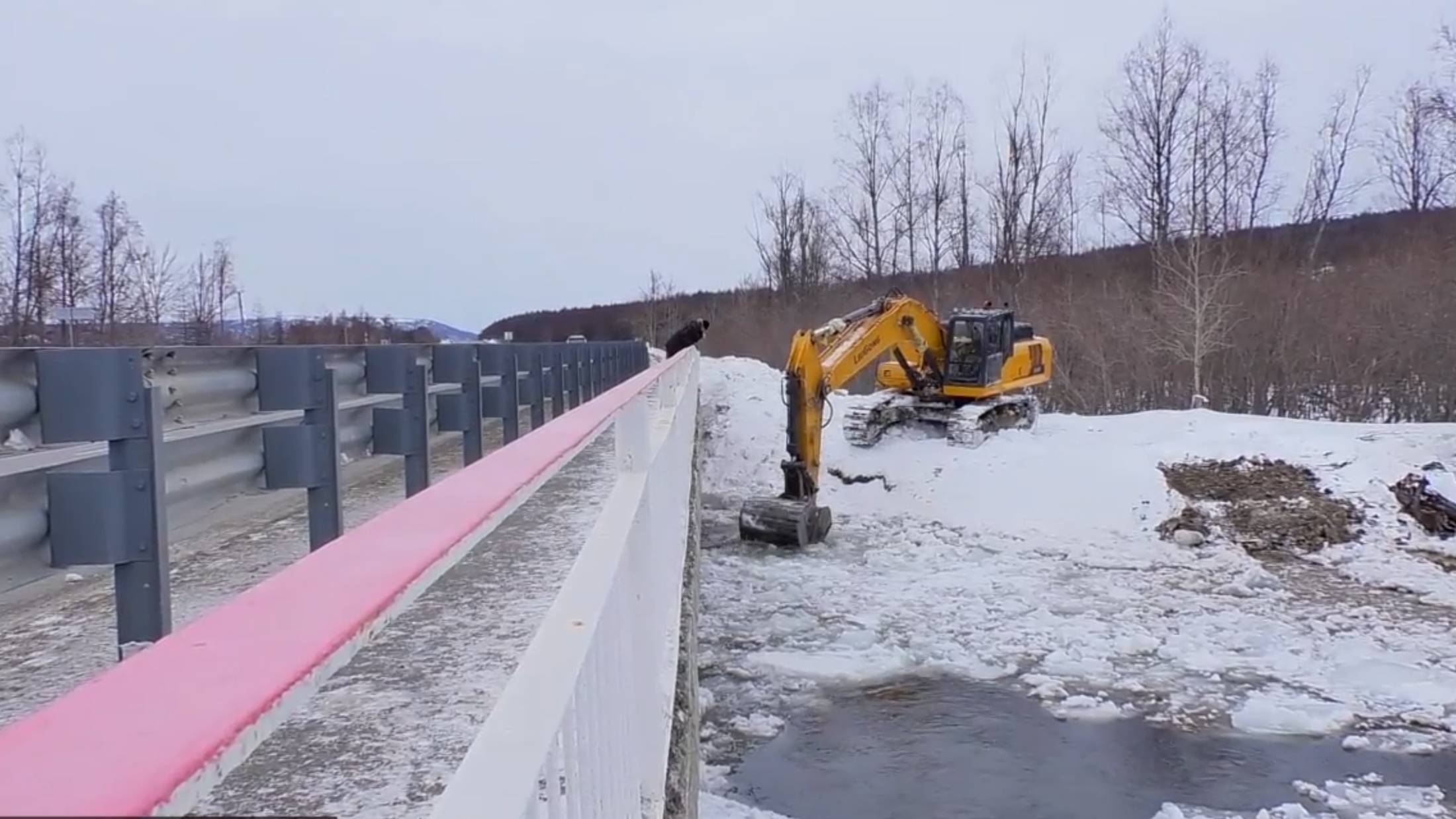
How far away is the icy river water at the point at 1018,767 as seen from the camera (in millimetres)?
7020

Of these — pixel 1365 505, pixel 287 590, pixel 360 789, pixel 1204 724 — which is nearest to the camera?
pixel 287 590

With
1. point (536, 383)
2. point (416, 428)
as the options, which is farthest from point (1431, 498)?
point (416, 428)

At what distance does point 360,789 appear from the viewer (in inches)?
114

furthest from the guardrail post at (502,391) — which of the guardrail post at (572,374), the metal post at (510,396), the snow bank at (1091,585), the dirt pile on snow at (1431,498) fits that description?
the dirt pile on snow at (1431,498)

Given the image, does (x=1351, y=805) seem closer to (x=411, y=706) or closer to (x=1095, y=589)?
(x=1095, y=589)

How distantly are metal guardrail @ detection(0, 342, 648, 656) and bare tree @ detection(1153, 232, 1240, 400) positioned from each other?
2365 centimetres

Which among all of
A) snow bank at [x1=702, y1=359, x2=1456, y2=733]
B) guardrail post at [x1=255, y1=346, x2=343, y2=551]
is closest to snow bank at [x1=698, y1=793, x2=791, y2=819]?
snow bank at [x1=702, y1=359, x2=1456, y2=733]

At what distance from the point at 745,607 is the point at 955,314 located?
882 centimetres

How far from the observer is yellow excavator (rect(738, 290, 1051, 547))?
14.2 m

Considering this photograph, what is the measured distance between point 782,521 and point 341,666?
524 inches

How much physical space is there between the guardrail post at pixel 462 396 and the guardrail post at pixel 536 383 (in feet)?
9.60

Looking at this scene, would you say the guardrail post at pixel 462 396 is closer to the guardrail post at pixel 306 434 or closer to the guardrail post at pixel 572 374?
the guardrail post at pixel 306 434

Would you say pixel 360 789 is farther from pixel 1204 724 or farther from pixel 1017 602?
pixel 1017 602

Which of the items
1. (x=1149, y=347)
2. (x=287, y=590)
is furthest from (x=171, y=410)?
(x=1149, y=347)
